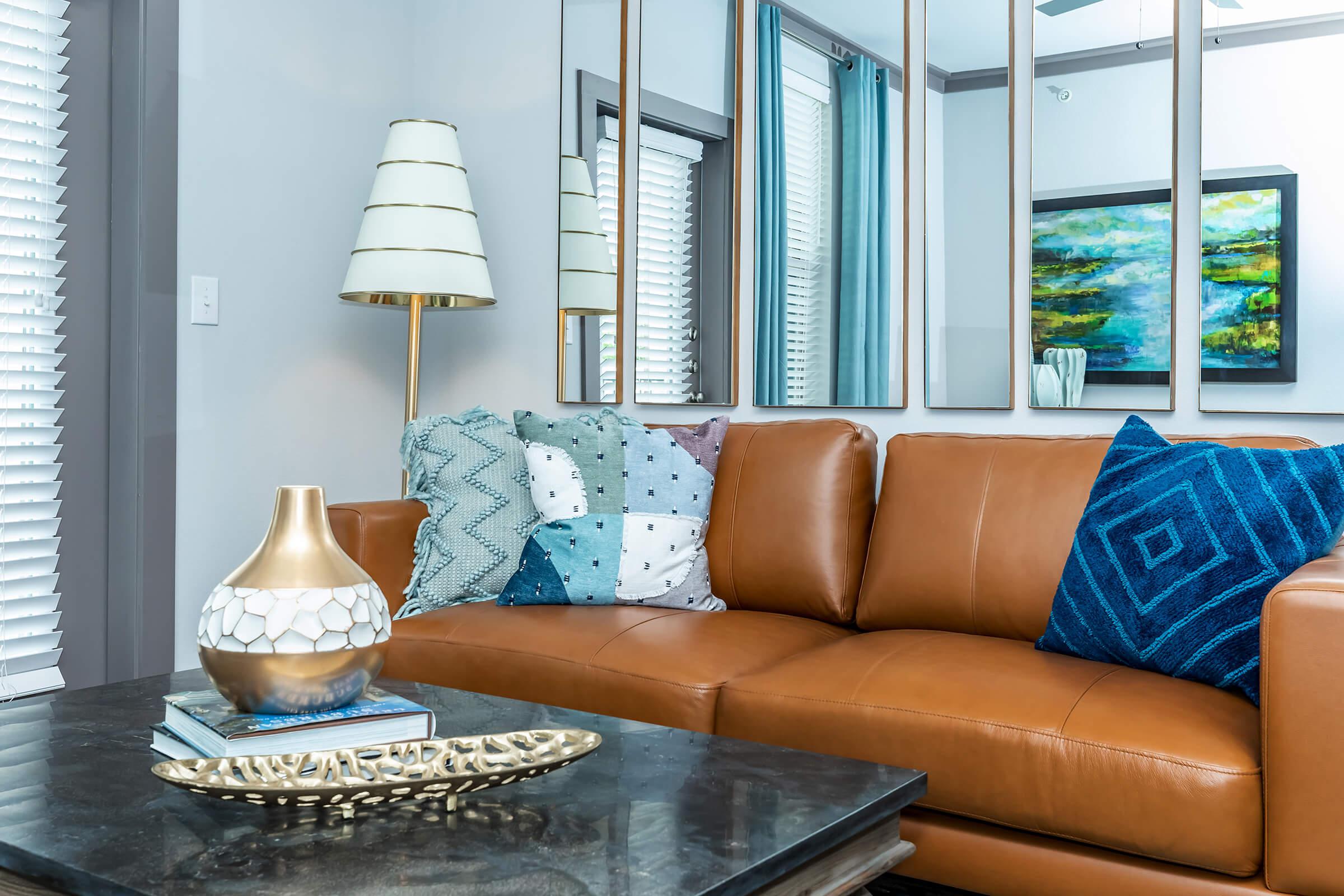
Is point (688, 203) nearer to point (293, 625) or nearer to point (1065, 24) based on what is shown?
point (1065, 24)

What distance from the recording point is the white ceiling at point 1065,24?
2205mm

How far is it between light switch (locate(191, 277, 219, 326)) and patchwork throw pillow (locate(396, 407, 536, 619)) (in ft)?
2.33

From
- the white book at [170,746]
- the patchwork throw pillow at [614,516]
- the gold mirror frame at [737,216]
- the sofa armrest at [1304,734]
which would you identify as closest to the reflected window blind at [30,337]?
the patchwork throw pillow at [614,516]

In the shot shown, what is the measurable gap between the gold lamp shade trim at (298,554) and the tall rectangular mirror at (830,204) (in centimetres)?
169

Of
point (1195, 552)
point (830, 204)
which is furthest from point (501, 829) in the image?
point (830, 204)

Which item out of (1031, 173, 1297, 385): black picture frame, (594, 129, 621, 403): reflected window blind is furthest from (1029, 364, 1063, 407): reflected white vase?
(594, 129, 621, 403): reflected window blind

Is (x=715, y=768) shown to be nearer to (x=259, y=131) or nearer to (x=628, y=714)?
(x=628, y=714)

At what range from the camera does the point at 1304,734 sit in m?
1.32

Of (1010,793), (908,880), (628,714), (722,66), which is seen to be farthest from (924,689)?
(722,66)

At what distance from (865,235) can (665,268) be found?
0.61 metres

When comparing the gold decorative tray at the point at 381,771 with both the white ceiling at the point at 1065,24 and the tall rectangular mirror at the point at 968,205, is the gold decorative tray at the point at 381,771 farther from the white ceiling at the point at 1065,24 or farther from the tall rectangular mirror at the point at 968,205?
the white ceiling at the point at 1065,24

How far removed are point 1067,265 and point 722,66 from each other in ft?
3.64

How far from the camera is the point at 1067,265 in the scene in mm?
2420

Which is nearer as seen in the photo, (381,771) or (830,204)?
(381,771)
